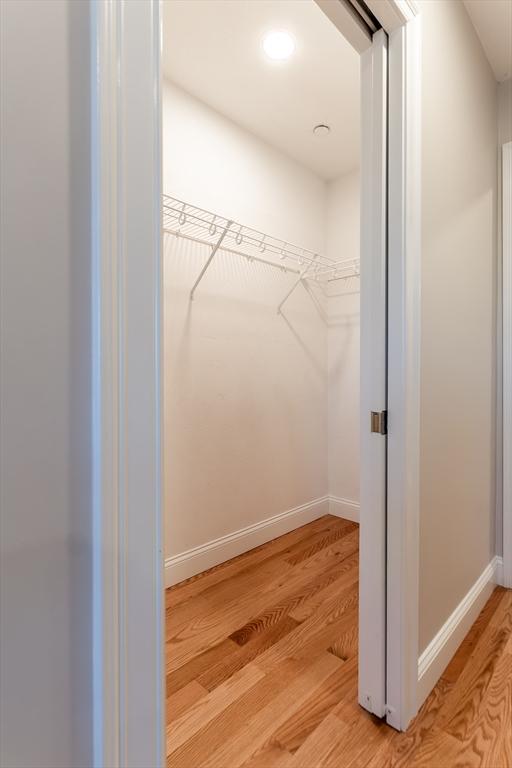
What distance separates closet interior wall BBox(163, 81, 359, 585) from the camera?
2021 mm

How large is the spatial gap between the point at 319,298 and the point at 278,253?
1.79ft

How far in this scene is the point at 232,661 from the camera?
1.48 m

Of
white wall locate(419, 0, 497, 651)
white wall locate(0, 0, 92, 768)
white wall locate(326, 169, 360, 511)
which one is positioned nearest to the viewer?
white wall locate(0, 0, 92, 768)

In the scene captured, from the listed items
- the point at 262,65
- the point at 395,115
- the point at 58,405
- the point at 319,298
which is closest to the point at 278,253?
the point at 319,298

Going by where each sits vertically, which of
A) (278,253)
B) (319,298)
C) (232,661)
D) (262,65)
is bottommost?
(232,661)

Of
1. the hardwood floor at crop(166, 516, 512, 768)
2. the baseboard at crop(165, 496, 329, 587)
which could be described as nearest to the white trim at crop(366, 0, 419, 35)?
the hardwood floor at crop(166, 516, 512, 768)

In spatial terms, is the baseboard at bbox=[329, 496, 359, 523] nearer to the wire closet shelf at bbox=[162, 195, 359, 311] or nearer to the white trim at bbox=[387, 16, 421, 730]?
the wire closet shelf at bbox=[162, 195, 359, 311]

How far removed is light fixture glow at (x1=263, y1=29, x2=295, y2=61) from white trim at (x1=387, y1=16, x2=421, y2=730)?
744 millimetres

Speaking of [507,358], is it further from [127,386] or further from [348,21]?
[127,386]

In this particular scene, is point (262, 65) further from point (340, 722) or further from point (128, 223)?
point (340, 722)

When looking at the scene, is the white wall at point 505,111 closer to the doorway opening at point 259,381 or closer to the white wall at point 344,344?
the doorway opening at point 259,381

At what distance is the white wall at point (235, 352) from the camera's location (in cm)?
201

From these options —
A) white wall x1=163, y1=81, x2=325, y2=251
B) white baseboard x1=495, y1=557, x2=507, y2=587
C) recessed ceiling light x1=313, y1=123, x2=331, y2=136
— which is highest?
recessed ceiling light x1=313, y1=123, x2=331, y2=136

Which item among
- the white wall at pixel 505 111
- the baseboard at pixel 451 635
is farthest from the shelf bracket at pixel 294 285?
the baseboard at pixel 451 635
